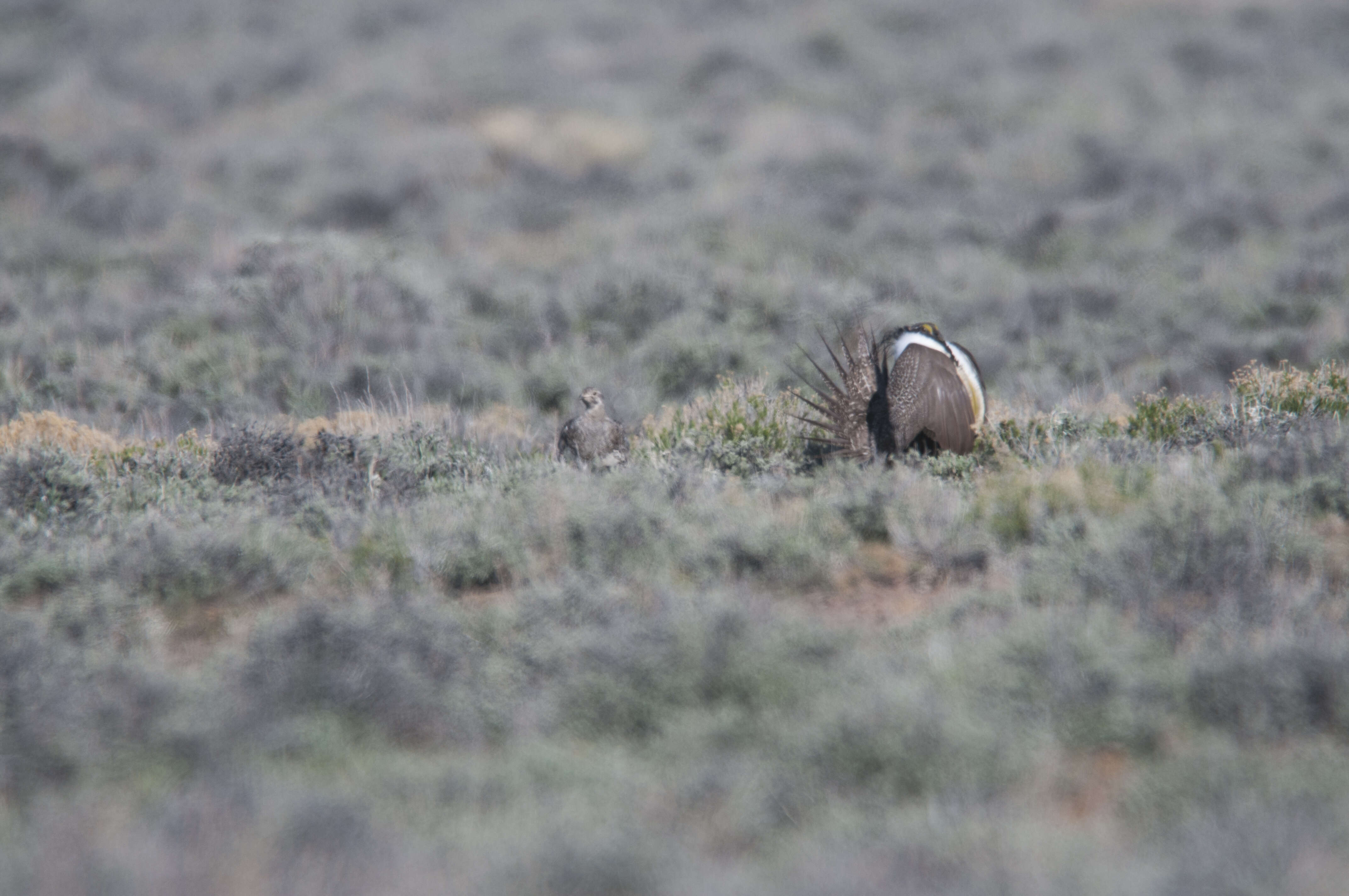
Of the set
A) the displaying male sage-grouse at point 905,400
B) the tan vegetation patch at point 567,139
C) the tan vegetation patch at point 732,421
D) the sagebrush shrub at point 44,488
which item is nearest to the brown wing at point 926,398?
the displaying male sage-grouse at point 905,400

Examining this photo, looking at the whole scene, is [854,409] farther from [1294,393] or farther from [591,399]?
[1294,393]

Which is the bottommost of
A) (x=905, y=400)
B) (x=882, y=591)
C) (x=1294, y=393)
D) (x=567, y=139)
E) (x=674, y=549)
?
(x=882, y=591)

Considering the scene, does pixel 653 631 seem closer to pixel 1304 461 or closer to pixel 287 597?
pixel 287 597

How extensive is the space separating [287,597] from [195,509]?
4.22ft

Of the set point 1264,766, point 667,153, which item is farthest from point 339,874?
point 667,153

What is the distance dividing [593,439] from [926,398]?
2087mm

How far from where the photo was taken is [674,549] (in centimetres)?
479

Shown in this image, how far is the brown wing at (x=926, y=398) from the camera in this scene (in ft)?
19.4

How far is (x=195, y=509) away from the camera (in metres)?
5.66

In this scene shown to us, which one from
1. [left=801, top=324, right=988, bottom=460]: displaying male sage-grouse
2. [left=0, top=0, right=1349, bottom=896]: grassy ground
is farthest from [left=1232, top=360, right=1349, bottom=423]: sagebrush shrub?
[left=801, top=324, right=988, bottom=460]: displaying male sage-grouse

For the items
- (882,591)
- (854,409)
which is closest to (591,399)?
(854,409)

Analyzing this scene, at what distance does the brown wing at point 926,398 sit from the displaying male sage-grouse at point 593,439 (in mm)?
1737

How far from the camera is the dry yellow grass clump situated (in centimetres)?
709

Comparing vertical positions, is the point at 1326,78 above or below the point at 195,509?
above
